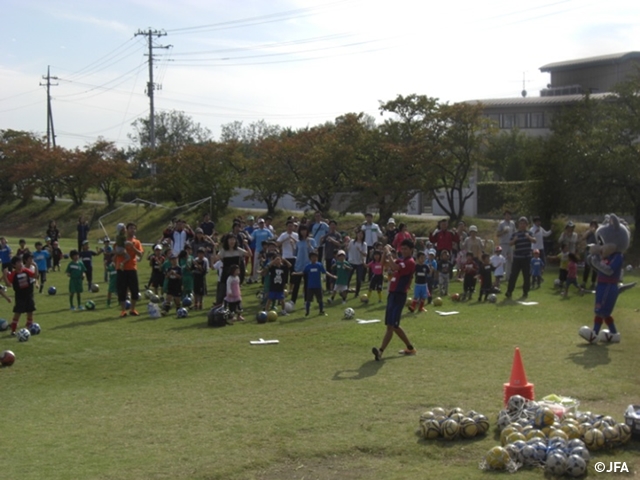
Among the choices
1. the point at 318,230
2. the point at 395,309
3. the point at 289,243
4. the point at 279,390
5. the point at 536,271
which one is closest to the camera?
the point at 279,390

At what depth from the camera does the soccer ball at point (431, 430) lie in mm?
7848

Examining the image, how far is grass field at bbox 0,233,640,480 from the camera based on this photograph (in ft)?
24.5

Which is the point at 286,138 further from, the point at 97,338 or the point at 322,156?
the point at 97,338

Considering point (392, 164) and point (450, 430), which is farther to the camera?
point (392, 164)

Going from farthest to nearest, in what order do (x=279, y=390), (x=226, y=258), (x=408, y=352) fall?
(x=226, y=258) → (x=408, y=352) → (x=279, y=390)

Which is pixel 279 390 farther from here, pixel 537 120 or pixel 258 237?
pixel 537 120

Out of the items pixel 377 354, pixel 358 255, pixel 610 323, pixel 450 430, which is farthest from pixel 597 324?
pixel 358 255

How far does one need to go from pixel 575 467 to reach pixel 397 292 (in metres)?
5.68

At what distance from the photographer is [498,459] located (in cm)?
690

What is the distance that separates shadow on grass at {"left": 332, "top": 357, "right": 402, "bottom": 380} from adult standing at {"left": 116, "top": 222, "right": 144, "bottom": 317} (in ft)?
23.3

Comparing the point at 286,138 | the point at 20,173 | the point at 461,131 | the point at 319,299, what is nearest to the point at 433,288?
the point at 319,299

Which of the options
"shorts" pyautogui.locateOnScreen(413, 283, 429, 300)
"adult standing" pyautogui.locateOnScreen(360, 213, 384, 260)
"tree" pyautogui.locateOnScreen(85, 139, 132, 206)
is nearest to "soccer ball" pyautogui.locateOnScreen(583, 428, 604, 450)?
"shorts" pyautogui.locateOnScreen(413, 283, 429, 300)

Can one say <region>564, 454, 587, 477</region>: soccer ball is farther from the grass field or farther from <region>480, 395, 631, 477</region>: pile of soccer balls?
the grass field

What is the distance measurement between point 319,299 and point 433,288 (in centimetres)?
413
